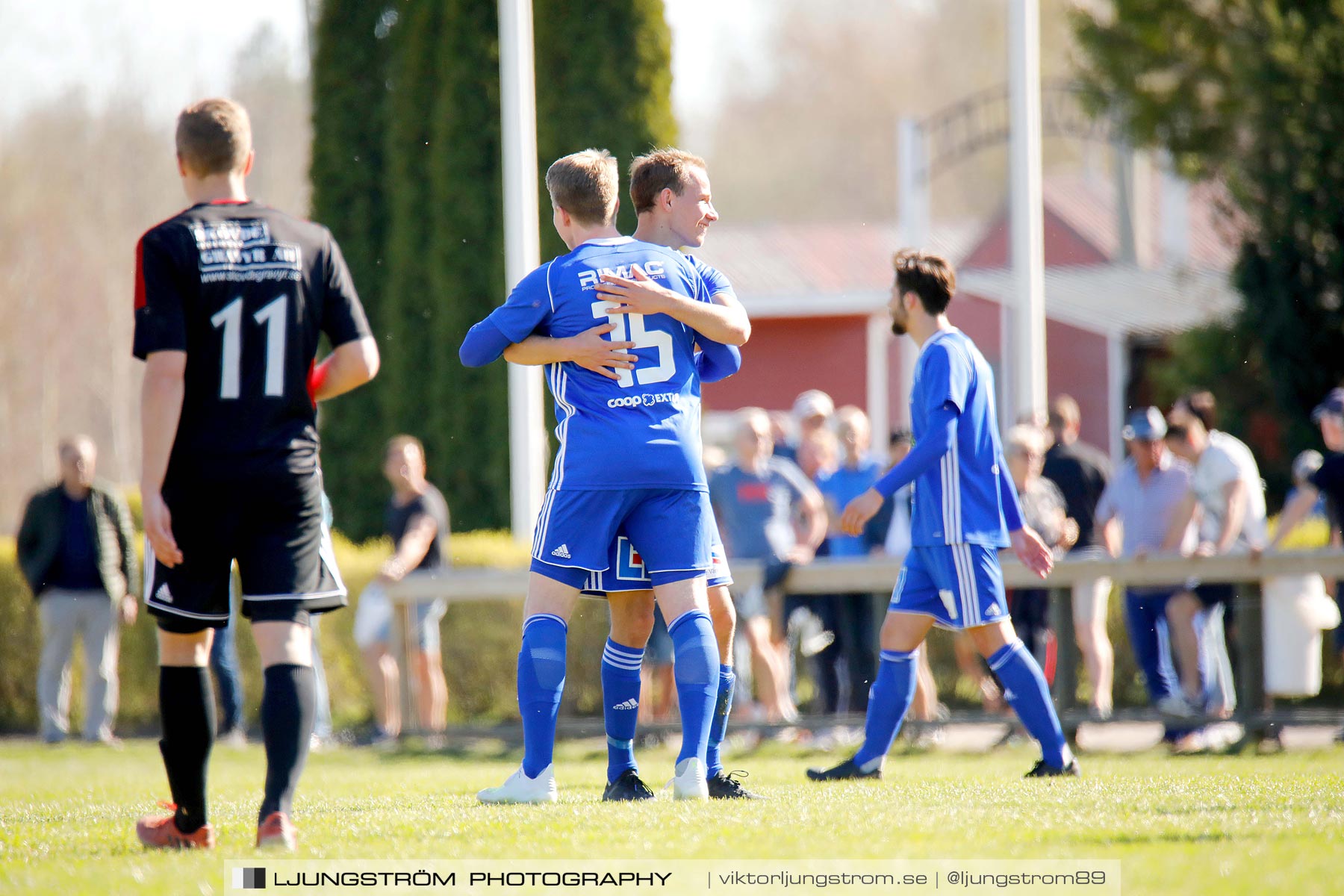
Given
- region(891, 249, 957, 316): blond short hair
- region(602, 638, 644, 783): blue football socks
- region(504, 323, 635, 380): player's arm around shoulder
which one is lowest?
region(602, 638, 644, 783): blue football socks

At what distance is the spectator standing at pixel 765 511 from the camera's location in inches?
392

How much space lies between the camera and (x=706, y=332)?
15.7ft

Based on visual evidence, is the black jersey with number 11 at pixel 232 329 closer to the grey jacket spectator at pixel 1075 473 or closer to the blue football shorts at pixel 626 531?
the blue football shorts at pixel 626 531

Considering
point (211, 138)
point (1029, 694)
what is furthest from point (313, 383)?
point (1029, 694)

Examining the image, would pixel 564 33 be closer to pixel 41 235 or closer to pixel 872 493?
pixel 872 493

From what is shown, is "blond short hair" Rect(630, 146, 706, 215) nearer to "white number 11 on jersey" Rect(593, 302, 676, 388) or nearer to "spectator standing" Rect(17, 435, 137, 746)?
"white number 11 on jersey" Rect(593, 302, 676, 388)

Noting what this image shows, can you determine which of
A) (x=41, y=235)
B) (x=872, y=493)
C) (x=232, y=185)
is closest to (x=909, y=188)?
(x=872, y=493)

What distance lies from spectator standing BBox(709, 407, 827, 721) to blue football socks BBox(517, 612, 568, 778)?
5.04 m

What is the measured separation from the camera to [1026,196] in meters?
12.1

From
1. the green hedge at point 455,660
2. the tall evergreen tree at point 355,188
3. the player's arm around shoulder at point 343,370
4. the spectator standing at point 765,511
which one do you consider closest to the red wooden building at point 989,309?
the tall evergreen tree at point 355,188

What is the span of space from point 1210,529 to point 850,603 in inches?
96.7

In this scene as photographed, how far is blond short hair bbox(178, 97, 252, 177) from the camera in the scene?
415 cm

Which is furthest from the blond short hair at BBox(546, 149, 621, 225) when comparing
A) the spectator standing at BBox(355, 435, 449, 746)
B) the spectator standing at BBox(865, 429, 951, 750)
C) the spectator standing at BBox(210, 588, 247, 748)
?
the spectator standing at BBox(210, 588, 247, 748)

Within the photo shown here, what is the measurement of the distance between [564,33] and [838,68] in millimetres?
31999
